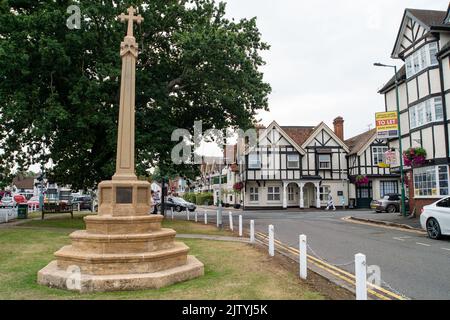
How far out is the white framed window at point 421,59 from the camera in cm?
2375

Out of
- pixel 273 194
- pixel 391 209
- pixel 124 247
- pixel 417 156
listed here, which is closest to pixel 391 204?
pixel 391 209

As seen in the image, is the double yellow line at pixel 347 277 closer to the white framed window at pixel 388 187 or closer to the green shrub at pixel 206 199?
the white framed window at pixel 388 187

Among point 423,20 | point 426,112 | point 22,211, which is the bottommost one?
point 22,211

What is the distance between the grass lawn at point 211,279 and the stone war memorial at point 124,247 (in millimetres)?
254

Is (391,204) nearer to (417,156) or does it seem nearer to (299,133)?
(417,156)

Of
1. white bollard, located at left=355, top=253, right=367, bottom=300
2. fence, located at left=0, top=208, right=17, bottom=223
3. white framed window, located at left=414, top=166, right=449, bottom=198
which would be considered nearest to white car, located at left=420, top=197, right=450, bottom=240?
white framed window, located at left=414, top=166, right=449, bottom=198

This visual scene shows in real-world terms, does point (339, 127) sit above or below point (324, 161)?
above

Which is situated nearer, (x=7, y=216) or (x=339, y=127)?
(x=7, y=216)

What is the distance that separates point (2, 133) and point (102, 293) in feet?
61.4

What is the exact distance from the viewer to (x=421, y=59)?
24.8 metres

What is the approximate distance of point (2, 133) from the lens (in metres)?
21.8

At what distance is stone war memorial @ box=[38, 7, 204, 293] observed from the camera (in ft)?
24.1

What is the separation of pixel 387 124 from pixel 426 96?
3.02 metres

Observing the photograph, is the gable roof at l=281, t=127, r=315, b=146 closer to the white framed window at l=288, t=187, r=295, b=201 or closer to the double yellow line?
the white framed window at l=288, t=187, r=295, b=201
